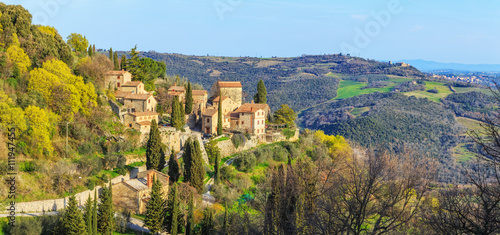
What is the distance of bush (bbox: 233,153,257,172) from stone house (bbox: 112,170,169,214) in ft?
31.4

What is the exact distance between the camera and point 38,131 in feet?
87.6

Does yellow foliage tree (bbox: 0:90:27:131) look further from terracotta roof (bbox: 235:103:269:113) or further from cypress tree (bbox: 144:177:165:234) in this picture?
terracotta roof (bbox: 235:103:269:113)

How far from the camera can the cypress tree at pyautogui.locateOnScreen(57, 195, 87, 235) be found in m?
21.5

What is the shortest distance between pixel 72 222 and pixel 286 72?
4402 inches

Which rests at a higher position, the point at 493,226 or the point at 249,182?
the point at 493,226

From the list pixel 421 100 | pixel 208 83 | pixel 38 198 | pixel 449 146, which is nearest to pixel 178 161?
pixel 38 198

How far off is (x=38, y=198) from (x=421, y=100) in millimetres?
77376

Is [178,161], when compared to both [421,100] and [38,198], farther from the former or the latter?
[421,100]

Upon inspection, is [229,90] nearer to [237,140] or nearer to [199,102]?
[199,102]

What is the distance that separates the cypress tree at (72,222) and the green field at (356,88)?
8622 centimetres

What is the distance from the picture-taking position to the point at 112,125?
33.8 m

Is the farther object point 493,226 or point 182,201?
point 182,201

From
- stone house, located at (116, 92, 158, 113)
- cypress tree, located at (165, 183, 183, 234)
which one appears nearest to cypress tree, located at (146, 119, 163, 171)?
cypress tree, located at (165, 183, 183, 234)

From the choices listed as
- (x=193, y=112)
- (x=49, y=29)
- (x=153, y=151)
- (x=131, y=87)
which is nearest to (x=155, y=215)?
(x=153, y=151)
